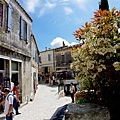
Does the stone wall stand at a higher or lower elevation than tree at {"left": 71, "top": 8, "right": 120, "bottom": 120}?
lower

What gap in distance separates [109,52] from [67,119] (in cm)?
135

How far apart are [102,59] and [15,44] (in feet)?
28.9

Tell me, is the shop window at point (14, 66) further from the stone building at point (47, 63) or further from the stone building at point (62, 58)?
the stone building at point (47, 63)

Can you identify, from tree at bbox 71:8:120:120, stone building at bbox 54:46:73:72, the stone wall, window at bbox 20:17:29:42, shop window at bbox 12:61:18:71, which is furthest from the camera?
stone building at bbox 54:46:73:72

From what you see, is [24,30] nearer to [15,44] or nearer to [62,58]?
[15,44]

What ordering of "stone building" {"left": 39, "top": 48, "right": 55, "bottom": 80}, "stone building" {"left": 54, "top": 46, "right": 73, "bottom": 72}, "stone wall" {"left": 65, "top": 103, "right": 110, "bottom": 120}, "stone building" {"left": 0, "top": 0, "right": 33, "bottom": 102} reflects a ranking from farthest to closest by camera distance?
"stone building" {"left": 39, "top": 48, "right": 55, "bottom": 80}
"stone building" {"left": 54, "top": 46, "right": 73, "bottom": 72}
"stone building" {"left": 0, "top": 0, "right": 33, "bottom": 102}
"stone wall" {"left": 65, "top": 103, "right": 110, "bottom": 120}

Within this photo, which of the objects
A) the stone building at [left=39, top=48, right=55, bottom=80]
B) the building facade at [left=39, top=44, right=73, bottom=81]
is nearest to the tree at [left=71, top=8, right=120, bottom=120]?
the building facade at [left=39, top=44, right=73, bottom=81]

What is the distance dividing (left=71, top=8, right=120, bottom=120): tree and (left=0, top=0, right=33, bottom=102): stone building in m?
6.37

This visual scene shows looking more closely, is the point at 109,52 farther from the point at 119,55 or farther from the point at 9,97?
the point at 9,97

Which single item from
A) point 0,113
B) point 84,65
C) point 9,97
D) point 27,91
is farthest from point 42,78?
point 84,65

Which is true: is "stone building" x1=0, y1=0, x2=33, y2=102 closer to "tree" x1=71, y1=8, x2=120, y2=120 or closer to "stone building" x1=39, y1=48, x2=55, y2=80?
"tree" x1=71, y1=8, x2=120, y2=120

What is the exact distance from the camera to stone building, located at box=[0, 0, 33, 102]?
33.2 feet

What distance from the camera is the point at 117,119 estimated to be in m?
3.76

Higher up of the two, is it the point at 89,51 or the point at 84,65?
the point at 89,51
